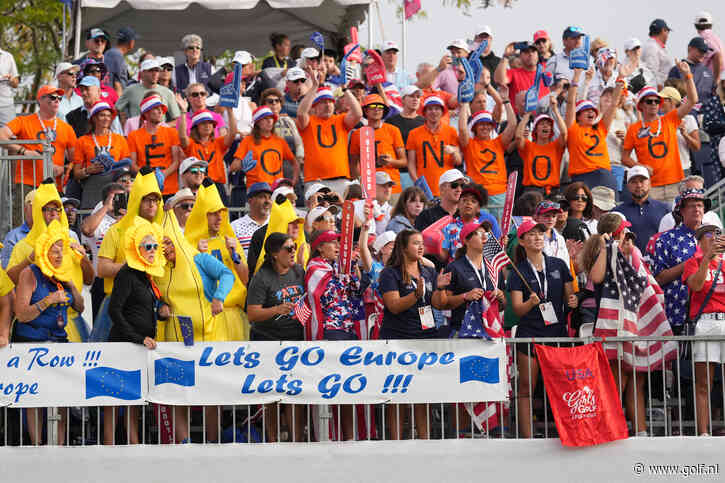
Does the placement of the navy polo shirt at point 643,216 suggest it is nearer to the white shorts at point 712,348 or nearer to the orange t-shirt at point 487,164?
the orange t-shirt at point 487,164

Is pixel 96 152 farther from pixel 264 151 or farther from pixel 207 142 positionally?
pixel 264 151

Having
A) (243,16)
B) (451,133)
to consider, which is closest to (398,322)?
(451,133)

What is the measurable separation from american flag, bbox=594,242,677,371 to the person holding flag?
35cm

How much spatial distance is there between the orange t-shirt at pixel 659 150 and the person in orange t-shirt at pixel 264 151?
3988 mm

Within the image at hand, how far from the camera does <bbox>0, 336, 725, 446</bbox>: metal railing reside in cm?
1042

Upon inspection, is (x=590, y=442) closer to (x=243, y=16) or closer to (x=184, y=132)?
(x=184, y=132)

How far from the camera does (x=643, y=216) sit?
1317 cm

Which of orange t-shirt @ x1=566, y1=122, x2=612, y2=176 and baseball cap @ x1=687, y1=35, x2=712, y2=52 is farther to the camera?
baseball cap @ x1=687, y1=35, x2=712, y2=52

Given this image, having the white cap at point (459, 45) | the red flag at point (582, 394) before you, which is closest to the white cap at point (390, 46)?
the white cap at point (459, 45)

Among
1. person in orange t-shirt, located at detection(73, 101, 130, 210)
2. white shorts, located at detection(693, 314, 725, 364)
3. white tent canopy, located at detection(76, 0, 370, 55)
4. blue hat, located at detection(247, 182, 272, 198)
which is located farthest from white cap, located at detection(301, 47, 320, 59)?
white shorts, located at detection(693, 314, 725, 364)

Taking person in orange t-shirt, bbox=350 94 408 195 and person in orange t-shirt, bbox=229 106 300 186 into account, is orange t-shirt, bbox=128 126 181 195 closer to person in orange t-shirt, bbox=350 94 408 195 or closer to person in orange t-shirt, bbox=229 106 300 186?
person in orange t-shirt, bbox=229 106 300 186

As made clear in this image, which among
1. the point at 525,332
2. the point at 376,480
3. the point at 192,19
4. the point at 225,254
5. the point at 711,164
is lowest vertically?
the point at 376,480

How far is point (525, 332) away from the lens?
1077 centimetres

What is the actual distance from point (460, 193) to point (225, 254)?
2.50m
